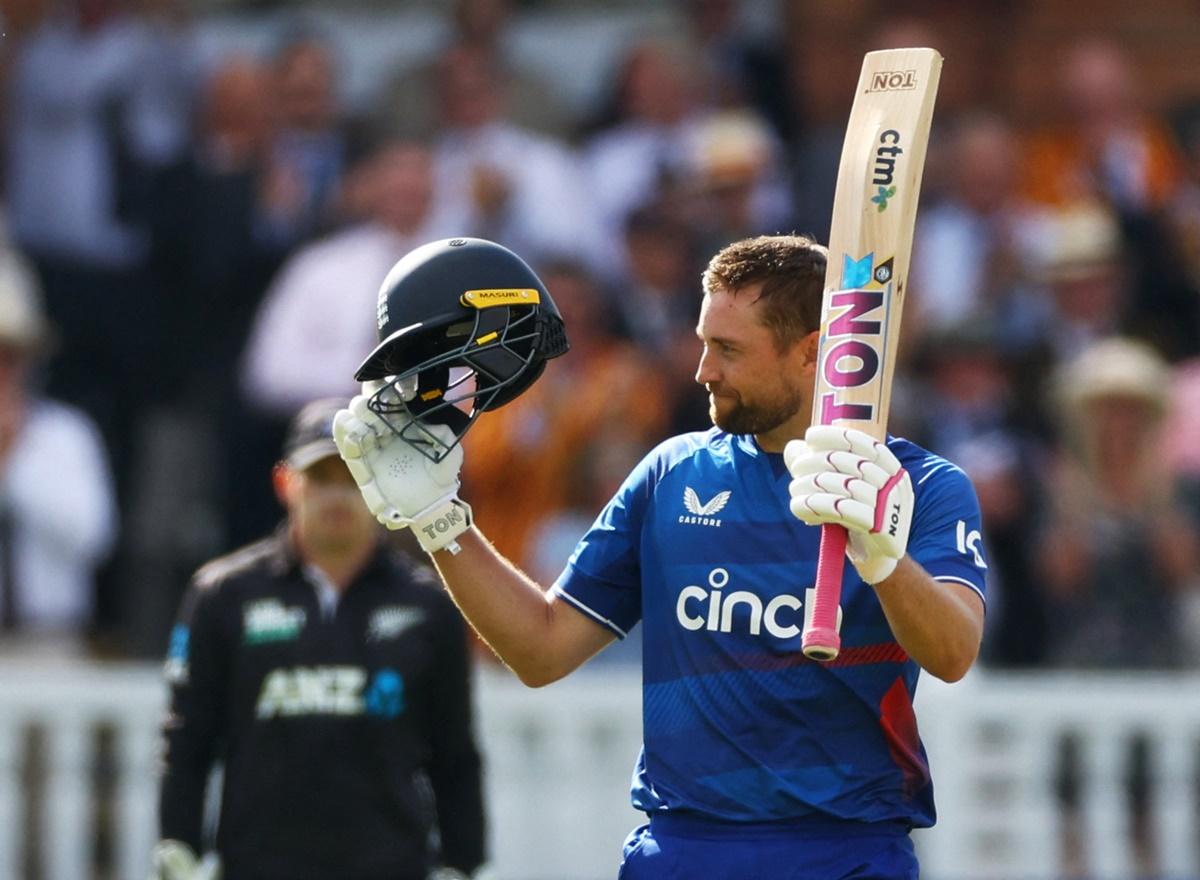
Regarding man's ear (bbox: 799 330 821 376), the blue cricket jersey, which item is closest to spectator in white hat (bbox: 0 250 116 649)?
the blue cricket jersey

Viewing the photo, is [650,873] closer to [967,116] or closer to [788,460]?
[788,460]

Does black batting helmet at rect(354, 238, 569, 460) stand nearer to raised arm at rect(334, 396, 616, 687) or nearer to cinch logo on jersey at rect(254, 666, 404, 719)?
raised arm at rect(334, 396, 616, 687)

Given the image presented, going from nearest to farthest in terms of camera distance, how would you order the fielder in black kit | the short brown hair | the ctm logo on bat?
1. the ctm logo on bat
2. the short brown hair
3. the fielder in black kit

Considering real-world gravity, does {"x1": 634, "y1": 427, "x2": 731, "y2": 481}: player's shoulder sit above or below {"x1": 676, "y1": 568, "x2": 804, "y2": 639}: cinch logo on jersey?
above

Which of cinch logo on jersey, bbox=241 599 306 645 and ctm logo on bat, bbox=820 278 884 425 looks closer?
ctm logo on bat, bbox=820 278 884 425

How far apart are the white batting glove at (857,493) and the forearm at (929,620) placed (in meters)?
0.04

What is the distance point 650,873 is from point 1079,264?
5536mm

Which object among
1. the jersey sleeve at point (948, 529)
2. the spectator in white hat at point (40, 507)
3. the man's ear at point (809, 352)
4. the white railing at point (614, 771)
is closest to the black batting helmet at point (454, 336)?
the man's ear at point (809, 352)

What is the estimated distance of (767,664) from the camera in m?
4.04

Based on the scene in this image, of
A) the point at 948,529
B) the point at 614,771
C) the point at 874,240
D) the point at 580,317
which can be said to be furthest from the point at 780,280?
the point at 580,317

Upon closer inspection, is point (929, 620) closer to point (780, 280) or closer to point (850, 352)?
point (850, 352)

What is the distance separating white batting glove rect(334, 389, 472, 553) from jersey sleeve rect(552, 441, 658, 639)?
0.32 metres

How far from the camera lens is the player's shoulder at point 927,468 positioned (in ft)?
13.3

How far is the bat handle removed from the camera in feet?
12.2
